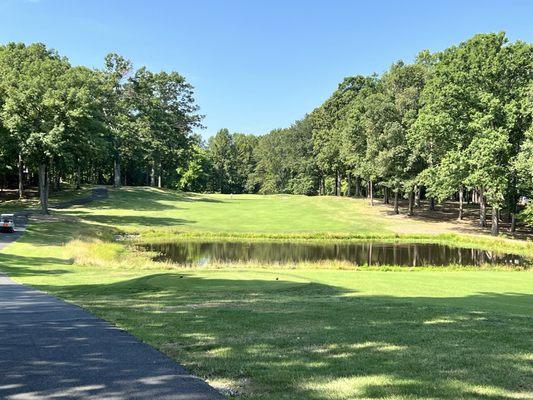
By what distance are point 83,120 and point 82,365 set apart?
153ft

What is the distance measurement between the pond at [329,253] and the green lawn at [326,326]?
1009 centimetres

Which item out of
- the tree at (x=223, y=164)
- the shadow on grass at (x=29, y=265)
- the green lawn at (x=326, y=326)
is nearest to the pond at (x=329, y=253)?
the shadow on grass at (x=29, y=265)

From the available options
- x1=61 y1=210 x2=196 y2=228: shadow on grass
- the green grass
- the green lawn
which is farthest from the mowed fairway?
the green lawn

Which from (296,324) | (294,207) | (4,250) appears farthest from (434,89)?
(296,324)

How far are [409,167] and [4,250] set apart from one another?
4551 centimetres

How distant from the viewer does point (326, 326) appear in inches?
395

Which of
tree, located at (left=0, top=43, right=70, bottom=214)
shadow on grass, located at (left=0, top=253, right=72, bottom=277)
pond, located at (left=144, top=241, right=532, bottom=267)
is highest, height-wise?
tree, located at (left=0, top=43, right=70, bottom=214)

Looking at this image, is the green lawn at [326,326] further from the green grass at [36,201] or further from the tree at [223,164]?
the tree at [223,164]

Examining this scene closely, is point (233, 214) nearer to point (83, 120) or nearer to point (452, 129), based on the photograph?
A: point (83, 120)

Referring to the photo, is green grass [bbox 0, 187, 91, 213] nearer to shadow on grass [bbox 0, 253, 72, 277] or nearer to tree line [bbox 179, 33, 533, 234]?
shadow on grass [bbox 0, 253, 72, 277]

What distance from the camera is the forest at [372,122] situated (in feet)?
155

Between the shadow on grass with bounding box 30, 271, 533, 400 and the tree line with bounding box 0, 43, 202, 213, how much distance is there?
36.1 meters

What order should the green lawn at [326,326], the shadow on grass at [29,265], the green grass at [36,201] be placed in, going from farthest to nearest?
the green grass at [36,201], the shadow on grass at [29,265], the green lawn at [326,326]

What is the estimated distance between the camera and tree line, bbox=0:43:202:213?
46562mm
